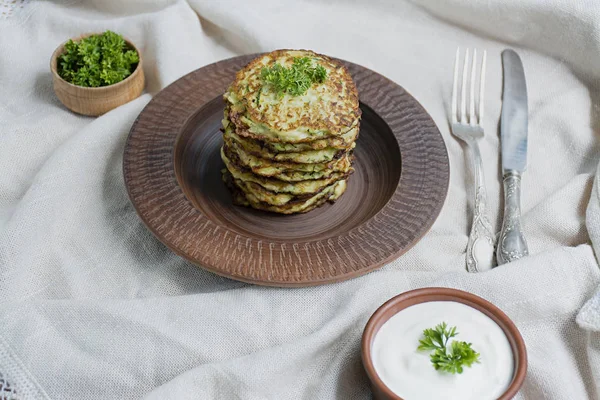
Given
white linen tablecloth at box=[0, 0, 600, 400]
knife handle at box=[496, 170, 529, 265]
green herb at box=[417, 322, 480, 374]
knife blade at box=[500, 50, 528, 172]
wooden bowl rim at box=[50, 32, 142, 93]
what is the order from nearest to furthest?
green herb at box=[417, 322, 480, 374] < white linen tablecloth at box=[0, 0, 600, 400] < knife handle at box=[496, 170, 529, 265] < knife blade at box=[500, 50, 528, 172] < wooden bowl rim at box=[50, 32, 142, 93]

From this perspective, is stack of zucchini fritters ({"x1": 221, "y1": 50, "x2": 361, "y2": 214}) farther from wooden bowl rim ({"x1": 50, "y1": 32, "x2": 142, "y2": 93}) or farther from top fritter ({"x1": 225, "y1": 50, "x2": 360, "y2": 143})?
wooden bowl rim ({"x1": 50, "y1": 32, "x2": 142, "y2": 93})

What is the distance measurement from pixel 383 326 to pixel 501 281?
75 centimetres

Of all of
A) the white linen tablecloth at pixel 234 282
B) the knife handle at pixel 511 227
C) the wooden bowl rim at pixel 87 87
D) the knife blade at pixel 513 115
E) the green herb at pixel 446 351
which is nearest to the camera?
the green herb at pixel 446 351

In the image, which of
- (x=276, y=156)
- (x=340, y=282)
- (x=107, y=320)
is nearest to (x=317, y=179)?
(x=276, y=156)

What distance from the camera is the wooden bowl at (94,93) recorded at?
15.3 feet

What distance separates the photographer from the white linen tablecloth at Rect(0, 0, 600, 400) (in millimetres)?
3406

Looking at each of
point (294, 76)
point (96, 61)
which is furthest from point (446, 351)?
point (96, 61)

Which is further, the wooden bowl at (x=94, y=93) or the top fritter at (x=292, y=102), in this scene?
the wooden bowl at (x=94, y=93)

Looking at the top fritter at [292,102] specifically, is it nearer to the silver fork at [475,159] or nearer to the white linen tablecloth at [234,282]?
the white linen tablecloth at [234,282]

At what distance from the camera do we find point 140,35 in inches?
208

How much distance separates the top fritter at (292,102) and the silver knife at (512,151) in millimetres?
1027

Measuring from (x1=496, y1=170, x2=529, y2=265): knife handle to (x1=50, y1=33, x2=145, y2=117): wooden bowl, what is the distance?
94.9 inches

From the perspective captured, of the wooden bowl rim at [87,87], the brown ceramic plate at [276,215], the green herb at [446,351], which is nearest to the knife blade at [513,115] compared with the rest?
the brown ceramic plate at [276,215]

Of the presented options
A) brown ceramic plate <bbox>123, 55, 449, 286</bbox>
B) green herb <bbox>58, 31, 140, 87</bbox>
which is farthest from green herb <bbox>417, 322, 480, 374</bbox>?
green herb <bbox>58, 31, 140, 87</bbox>
